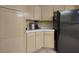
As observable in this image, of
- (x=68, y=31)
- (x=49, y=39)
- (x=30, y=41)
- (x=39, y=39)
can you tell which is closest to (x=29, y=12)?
(x=30, y=41)

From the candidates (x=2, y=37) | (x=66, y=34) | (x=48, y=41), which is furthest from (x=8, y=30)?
(x=48, y=41)

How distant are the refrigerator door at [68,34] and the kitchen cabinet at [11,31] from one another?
4.55 feet

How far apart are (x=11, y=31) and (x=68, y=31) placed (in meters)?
1.94

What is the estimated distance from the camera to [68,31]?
3936 mm

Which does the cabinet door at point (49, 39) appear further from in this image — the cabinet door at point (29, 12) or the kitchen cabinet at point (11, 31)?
the kitchen cabinet at point (11, 31)

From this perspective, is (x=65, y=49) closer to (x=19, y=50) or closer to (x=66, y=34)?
(x=66, y=34)

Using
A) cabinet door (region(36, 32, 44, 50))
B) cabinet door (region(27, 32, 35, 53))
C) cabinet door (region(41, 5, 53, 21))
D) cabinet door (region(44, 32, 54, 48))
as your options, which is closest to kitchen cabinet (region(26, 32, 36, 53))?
cabinet door (region(27, 32, 35, 53))

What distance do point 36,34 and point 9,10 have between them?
1755mm

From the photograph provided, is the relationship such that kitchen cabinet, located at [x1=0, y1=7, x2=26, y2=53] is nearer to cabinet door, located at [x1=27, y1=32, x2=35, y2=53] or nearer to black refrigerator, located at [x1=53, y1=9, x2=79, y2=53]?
cabinet door, located at [x1=27, y1=32, x2=35, y2=53]

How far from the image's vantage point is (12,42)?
2645 millimetres

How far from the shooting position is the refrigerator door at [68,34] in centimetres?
389

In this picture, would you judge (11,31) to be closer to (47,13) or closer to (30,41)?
(30,41)

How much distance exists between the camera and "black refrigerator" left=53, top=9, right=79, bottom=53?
12.8ft

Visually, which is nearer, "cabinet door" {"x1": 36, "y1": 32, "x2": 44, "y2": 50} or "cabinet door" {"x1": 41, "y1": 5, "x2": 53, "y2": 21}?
"cabinet door" {"x1": 36, "y1": 32, "x2": 44, "y2": 50}
